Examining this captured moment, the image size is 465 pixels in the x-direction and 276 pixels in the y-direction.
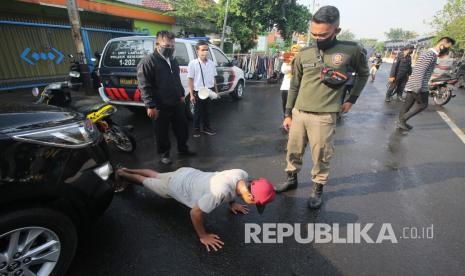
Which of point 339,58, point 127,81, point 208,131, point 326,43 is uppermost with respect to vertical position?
point 326,43

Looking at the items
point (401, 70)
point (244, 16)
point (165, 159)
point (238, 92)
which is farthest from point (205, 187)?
point (244, 16)

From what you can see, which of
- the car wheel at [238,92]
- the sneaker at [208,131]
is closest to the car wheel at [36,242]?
the sneaker at [208,131]

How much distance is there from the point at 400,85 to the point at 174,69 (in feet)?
26.0

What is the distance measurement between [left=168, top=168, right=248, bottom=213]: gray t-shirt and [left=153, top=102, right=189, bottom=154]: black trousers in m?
1.33

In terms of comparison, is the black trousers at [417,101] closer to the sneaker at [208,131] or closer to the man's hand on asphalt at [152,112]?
the sneaker at [208,131]

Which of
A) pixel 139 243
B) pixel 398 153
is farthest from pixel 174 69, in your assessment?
pixel 398 153

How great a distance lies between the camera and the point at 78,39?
25.2ft

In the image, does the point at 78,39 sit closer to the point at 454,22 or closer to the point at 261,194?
the point at 261,194

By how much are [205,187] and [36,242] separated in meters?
1.27

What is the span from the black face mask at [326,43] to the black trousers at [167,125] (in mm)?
2141

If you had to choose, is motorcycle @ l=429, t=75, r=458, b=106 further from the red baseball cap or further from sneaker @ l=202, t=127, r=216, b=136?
the red baseball cap

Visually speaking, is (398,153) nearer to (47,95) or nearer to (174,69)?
(174,69)

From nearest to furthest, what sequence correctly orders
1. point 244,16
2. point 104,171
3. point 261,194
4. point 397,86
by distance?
point 261,194, point 104,171, point 397,86, point 244,16

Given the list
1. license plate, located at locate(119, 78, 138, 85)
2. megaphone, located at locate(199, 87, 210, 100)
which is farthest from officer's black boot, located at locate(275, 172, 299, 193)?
license plate, located at locate(119, 78, 138, 85)
